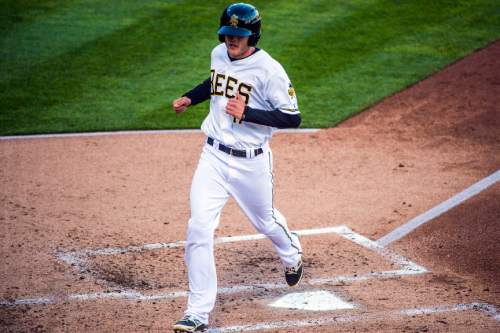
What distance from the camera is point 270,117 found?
5.34 m

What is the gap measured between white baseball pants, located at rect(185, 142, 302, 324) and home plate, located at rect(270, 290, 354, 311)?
0.26 m

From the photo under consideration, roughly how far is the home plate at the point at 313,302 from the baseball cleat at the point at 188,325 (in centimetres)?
74

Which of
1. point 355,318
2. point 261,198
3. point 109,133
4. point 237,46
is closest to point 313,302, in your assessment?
point 355,318

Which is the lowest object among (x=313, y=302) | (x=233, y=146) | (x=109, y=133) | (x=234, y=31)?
(x=109, y=133)

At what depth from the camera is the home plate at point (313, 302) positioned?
18.5 ft

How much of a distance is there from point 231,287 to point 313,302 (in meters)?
0.67

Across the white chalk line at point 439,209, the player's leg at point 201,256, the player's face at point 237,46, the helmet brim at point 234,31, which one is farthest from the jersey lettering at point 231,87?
the white chalk line at point 439,209

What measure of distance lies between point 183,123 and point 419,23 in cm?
489

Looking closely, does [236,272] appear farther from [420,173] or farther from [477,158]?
[477,158]

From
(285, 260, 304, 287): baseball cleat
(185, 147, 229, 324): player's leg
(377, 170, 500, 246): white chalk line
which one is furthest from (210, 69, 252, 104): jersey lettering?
(377, 170, 500, 246): white chalk line

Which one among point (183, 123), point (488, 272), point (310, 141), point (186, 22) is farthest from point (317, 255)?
point (186, 22)

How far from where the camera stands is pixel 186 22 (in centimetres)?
1311

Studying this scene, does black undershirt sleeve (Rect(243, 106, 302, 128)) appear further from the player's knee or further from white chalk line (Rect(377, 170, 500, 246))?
white chalk line (Rect(377, 170, 500, 246))

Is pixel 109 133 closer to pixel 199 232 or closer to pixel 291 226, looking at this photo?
pixel 291 226
